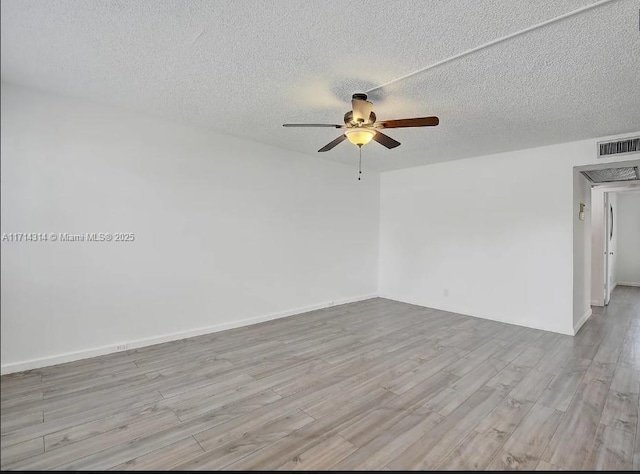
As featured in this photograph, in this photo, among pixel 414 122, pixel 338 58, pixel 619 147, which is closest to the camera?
pixel 338 58

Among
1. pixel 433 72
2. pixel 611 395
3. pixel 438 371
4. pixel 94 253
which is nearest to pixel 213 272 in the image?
pixel 94 253

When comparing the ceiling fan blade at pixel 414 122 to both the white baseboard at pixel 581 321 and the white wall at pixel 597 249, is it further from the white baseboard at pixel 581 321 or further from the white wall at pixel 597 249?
the white wall at pixel 597 249

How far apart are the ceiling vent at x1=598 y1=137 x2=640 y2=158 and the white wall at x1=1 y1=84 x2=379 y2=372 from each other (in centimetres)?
321

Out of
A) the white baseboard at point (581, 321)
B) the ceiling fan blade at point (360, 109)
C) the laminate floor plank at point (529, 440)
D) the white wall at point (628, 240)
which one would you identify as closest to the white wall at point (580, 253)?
the white baseboard at point (581, 321)

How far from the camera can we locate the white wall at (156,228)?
32.2 inches

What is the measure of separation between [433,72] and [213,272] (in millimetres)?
3135

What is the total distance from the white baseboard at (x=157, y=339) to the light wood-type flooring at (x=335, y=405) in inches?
2.0

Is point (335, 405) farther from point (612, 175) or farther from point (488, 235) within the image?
point (612, 175)

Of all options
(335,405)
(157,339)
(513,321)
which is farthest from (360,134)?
(513,321)

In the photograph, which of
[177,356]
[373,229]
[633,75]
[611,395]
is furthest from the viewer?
[373,229]

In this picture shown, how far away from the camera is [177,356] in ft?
10.1

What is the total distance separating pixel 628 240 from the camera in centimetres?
773

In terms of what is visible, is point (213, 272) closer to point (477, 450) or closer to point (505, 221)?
point (477, 450)

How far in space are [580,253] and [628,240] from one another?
5341 millimetres
